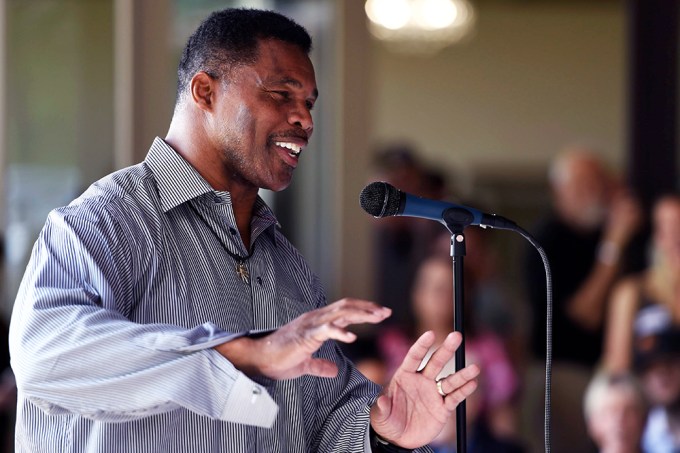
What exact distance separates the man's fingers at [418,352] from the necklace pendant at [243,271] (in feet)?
1.09

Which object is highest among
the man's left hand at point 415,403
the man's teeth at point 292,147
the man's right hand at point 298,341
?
the man's teeth at point 292,147

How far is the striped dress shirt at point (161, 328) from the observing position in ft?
5.41

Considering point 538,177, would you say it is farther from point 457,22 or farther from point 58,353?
point 58,353

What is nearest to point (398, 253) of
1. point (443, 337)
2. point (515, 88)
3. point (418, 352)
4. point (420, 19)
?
point (443, 337)

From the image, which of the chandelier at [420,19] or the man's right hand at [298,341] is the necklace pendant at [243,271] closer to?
the man's right hand at [298,341]

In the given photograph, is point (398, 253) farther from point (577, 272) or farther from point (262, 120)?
point (262, 120)

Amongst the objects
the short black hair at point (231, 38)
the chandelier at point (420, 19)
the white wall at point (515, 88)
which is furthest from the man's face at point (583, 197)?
the white wall at point (515, 88)

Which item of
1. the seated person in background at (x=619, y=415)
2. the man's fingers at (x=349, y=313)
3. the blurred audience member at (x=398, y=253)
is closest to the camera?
the man's fingers at (x=349, y=313)

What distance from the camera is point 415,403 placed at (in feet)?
6.80

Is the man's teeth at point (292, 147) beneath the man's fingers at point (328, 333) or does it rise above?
above

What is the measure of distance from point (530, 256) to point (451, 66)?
192 inches

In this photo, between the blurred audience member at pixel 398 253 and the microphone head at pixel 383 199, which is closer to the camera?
the microphone head at pixel 383 199

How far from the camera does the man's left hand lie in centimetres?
201

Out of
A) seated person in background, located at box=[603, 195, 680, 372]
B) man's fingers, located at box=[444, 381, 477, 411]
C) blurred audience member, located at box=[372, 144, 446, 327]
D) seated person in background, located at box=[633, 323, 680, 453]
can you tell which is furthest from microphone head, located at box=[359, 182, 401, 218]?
blurred audience member, located at box=[372, 144, 446, 327]
